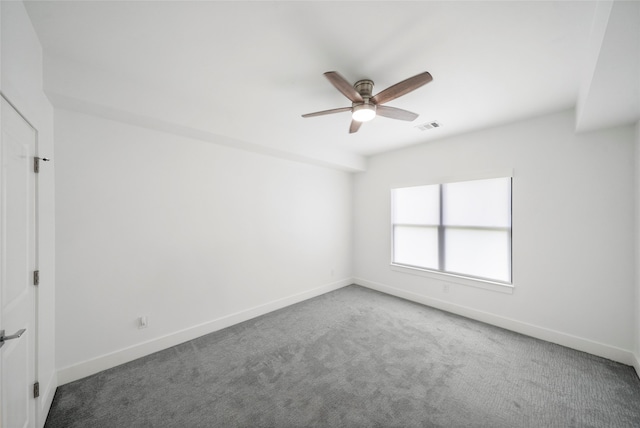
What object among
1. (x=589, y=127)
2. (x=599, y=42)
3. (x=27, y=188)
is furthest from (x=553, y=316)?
(x=27, y=188)

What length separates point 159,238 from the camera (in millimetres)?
2576

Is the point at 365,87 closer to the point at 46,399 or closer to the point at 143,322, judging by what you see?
the point at 143,322

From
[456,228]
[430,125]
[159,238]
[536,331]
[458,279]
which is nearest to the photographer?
[159,238]

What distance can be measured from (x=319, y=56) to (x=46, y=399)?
3.27 meters

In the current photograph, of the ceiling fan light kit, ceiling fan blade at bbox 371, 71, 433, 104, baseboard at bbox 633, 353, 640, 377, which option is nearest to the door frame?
the ceiling fan light kit

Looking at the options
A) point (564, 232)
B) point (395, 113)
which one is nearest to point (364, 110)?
point (395, 113)

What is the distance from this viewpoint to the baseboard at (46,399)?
1569 mm

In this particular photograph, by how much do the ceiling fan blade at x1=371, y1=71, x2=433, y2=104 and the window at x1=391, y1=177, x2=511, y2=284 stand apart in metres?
2.24

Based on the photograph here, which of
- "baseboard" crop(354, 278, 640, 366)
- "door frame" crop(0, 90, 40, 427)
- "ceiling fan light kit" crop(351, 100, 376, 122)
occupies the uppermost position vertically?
"ceiling fan light kit" crop(351, 100, 376, 122)

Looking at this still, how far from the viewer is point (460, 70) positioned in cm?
198

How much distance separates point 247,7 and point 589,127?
→ 11.2 ft

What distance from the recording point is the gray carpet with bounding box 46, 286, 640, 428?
1.68 meters

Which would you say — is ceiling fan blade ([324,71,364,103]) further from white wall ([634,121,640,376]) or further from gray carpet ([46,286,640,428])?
white wall ([634,121,640,376])

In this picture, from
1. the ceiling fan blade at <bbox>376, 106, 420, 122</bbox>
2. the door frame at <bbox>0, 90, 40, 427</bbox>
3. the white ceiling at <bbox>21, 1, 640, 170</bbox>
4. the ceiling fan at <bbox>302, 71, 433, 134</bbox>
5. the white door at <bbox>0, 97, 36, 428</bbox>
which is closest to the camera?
the white door at <bbox>0, 97, 36, 428</bbox>
